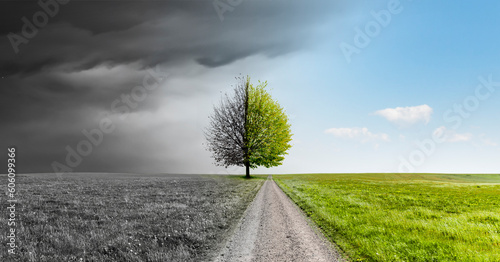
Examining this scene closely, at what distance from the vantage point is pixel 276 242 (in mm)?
10617

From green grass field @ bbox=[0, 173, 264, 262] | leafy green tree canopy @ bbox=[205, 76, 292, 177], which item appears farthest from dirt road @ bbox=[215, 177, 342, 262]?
leafy green tree canopy @ bbox=[205, 76, 292, 177]

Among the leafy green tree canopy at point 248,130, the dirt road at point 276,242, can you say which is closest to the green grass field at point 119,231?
the dirt road at point 276,242

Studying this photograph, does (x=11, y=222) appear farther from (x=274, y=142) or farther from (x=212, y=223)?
(x=274, y=142)

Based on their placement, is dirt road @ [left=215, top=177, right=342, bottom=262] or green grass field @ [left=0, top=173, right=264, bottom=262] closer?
dirt road @ [left=215, top=177, right=342, bottom=262]

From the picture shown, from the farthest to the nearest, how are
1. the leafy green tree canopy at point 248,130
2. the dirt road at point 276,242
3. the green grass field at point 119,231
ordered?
1. the leafy green tree canopy at point 248,130
2. the green grass field at point 119,231
3. the dirt road at point 276,242

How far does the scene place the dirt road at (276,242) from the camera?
911 cm

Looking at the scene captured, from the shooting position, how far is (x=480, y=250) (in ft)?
33.0

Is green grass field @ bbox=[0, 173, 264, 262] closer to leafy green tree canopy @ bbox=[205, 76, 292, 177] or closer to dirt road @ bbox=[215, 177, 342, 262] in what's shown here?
dirt road @ bbox=[215, 177, 342, 262]

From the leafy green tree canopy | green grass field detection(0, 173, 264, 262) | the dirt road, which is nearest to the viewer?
the dirt road

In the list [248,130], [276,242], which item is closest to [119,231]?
[276,242]

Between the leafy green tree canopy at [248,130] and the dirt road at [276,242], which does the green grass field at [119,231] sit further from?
the leafy green tree canopy at [248,130]

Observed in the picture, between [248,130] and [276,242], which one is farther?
[248,130]

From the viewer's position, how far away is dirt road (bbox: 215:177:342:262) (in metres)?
9.11

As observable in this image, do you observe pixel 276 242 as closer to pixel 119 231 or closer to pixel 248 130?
pixel 119 231
